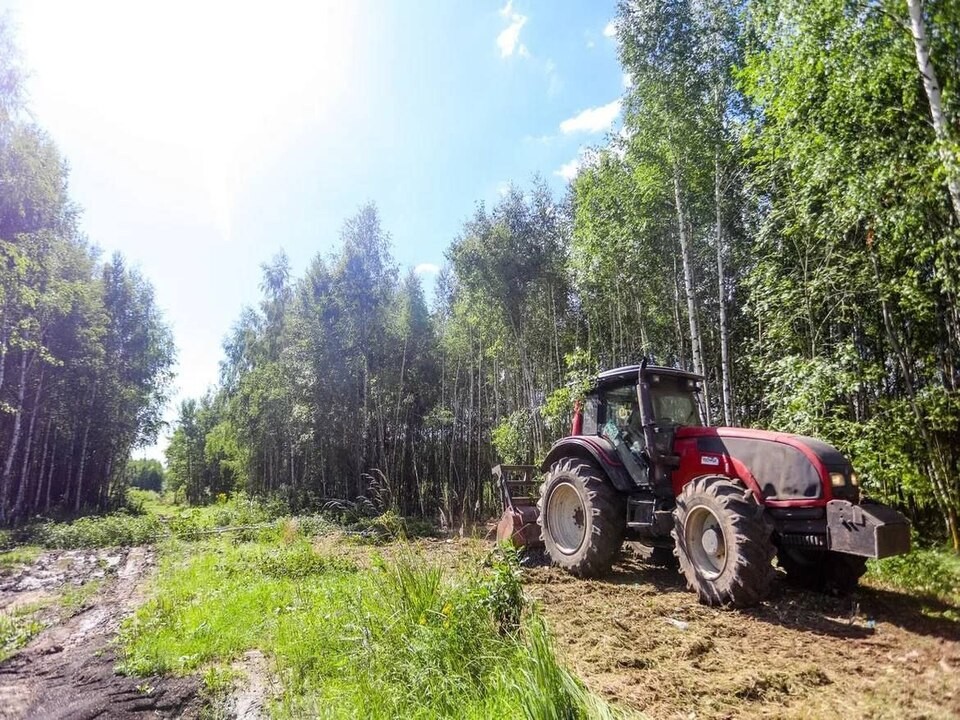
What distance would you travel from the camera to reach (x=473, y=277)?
13.6 meters

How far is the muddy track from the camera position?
11.5 feet

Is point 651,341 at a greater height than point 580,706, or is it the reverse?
point 651,341

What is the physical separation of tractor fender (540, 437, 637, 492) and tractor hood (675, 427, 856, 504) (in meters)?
0.85

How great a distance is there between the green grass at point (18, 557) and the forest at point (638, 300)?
327cm

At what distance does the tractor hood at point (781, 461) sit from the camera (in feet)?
12.7

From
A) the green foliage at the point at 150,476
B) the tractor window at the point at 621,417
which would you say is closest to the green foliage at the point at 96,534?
the tractor window at the point at 621,417

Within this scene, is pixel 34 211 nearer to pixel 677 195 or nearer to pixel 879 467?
pixel 677 195

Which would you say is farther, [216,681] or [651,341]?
[651,341]

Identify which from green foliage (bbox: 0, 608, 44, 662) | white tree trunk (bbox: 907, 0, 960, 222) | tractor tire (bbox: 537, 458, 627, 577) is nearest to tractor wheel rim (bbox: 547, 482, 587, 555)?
tractor tire (bbox: 537, 458, 627, 577)

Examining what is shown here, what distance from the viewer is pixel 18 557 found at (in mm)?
9516

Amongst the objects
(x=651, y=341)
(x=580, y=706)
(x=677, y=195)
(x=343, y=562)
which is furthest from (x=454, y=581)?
(x=651, y=341)

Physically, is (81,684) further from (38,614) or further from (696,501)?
(696,501)

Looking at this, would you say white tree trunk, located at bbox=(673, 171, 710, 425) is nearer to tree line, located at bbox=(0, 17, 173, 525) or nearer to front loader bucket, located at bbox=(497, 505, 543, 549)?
front loader bucket, located at bbox=(497, 505, 543, 549)

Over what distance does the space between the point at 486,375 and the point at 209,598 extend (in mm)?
11194
